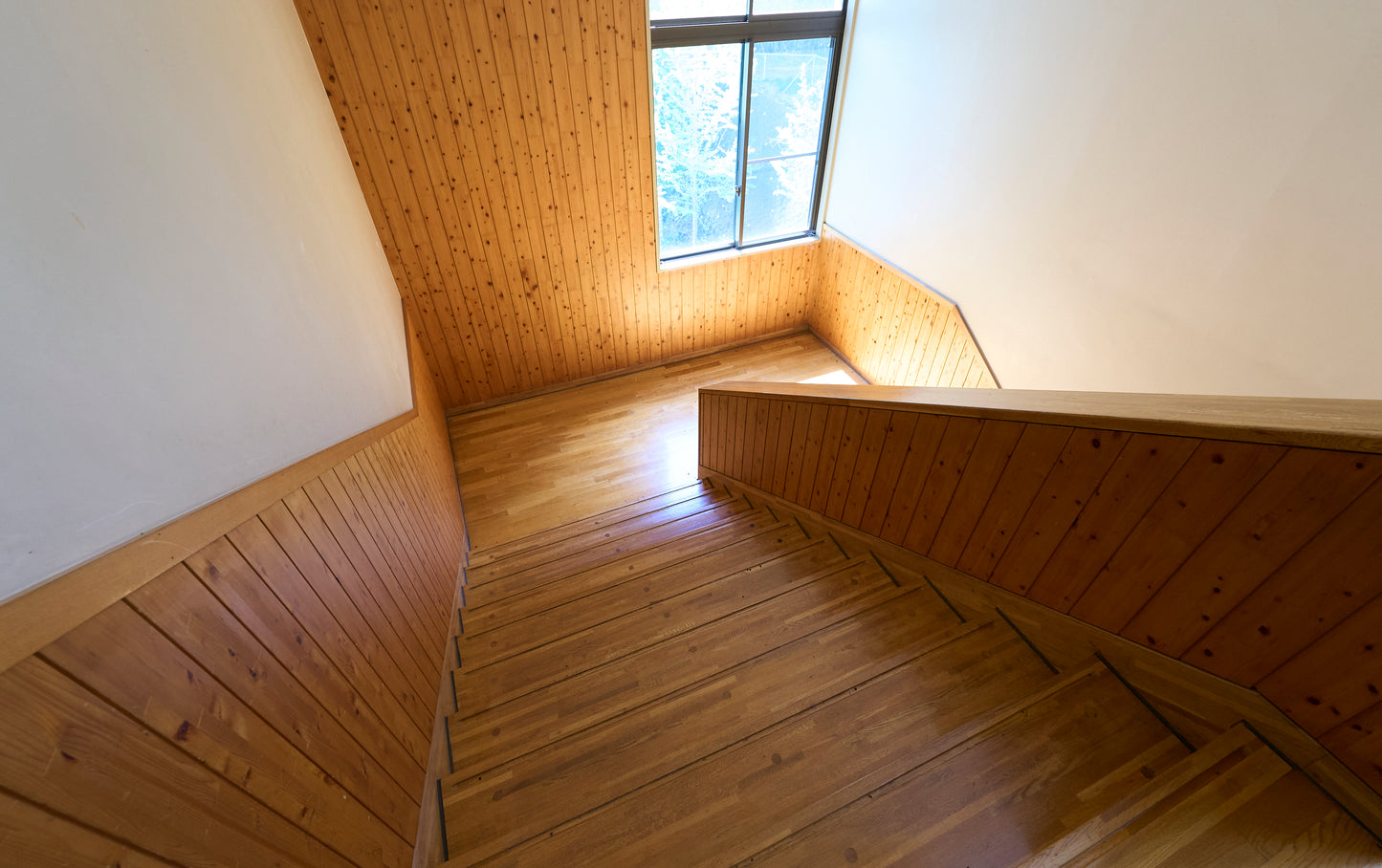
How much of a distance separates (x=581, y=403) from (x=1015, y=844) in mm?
4488

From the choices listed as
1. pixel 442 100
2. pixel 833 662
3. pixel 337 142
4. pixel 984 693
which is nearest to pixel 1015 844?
pixel 984 693

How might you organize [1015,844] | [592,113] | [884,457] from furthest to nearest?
[592,113] → [884,457] → [1015,844]

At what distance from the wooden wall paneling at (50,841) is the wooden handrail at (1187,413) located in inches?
75.8

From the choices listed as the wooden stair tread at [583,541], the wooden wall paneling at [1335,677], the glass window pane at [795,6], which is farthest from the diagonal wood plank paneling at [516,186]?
the wooden wall paneling at [1335,677]

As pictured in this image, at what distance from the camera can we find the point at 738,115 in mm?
4582

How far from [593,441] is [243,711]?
3.81m

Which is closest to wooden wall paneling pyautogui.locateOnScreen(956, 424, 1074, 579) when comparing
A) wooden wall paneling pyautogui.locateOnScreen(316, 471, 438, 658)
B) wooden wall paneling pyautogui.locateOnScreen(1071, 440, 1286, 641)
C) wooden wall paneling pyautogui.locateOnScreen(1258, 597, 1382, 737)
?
wooden wall paneling pyautogui.locateOnScreen(1071, 440, 1286, 641)

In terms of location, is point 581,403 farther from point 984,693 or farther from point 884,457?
point 984,693

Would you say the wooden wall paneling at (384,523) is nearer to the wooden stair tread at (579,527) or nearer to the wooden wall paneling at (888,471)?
the wooden stair tread at (579,527)

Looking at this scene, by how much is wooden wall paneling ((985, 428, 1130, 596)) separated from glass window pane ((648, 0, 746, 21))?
4102 mm

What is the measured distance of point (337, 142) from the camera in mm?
3299

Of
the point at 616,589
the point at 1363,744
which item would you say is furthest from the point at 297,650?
the point at 1363,744

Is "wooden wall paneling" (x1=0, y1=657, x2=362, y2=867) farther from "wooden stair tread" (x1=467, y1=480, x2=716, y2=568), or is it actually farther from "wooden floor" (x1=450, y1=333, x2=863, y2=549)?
"wooden floor" (x1=450, y1=333, x2=863, y2=549)

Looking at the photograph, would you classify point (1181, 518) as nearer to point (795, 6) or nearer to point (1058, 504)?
point (1058, 504)
